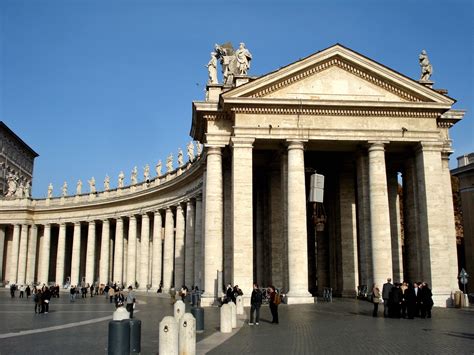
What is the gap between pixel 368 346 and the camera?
16625 mm

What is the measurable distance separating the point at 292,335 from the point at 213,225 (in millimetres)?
19813

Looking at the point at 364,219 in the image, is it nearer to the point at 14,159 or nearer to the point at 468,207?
the point at 468,207

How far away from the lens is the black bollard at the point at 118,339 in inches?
515

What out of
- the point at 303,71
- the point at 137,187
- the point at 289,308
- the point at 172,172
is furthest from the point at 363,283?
the point at 137,187

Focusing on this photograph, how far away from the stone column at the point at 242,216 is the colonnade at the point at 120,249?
11611 mm

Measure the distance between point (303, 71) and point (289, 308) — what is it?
17.5 metres

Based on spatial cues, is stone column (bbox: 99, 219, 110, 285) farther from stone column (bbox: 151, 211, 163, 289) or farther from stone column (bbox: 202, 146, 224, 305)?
stone column (bbox: 202, 146, 224, 305)

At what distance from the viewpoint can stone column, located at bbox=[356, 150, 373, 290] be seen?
38.9m

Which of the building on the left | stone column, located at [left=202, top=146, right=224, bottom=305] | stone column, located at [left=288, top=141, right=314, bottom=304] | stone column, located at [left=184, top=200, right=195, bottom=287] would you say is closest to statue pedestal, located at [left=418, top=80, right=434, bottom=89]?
stone column, located at [left=288, top=141, right=314, bottom=304]

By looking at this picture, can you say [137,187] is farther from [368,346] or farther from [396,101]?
[368,346]

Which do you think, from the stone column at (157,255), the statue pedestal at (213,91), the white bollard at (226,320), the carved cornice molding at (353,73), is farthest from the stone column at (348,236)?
the stone column at (157,255)

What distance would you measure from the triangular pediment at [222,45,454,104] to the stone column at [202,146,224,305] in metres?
5.78

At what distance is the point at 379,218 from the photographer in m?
37.6

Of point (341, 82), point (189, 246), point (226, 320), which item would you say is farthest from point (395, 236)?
point (226, 320)
